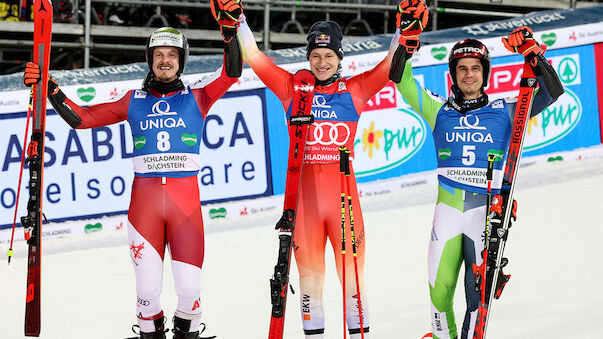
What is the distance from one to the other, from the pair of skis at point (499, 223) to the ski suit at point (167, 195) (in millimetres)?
1937

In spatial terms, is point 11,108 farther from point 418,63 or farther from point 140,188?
point 418,63

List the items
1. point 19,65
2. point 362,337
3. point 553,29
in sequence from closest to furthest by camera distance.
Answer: point 362,337
point 553,29
point 19,65

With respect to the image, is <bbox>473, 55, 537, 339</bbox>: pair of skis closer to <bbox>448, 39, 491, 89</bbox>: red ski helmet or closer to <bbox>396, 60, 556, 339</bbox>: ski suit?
<bbox>396, 60, 556, 339</bbox>: ski suit

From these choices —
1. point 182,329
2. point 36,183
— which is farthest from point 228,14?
point 182,329

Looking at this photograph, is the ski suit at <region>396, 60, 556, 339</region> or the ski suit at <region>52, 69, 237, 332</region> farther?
the ski suit at <region>52, 69, 237, 332</region>

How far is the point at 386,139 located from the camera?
11.0 m

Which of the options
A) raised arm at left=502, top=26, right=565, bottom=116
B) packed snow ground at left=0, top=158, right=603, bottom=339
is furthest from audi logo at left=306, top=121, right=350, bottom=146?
packed snow ground at left=0, top=158, right=603, bottom=339

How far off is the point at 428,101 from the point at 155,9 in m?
8.91

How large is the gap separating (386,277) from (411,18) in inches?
148

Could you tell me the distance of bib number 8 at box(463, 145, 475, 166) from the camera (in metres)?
5.90

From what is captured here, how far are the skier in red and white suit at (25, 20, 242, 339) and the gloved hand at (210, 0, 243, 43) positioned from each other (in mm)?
14

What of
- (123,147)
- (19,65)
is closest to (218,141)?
(123,147)

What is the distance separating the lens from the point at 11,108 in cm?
968

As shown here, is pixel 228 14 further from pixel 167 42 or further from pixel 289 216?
pixel 289 216
